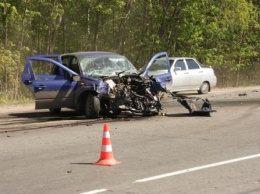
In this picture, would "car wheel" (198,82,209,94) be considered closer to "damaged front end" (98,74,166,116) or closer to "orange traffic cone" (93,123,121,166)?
"damaged front end" (98,74,166,116)

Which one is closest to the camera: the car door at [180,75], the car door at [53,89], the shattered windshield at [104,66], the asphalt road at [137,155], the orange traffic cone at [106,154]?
the asphalt road at [137,155]

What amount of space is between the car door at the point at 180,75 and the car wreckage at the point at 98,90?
8.33 m

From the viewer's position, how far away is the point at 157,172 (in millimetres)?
8039

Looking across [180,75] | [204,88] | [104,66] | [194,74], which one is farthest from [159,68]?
[204,88]

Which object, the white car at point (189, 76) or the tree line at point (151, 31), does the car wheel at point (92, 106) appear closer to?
the white car at point (189, 76)

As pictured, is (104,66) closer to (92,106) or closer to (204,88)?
(92,106)

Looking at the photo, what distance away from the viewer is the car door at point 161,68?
15.8 m

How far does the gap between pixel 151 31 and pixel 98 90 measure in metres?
18.1

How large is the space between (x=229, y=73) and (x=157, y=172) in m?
27.6

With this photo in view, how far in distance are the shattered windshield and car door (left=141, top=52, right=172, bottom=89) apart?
49 cm

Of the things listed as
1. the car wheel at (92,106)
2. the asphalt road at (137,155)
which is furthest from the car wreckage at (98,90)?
the asphalt road at (137,155)

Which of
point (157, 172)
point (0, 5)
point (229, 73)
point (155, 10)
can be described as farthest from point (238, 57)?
point (157, 172)

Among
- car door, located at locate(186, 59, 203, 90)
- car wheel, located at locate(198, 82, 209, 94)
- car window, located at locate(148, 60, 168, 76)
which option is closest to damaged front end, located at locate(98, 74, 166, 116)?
car window, located at locate(148, 60, 168, 76)

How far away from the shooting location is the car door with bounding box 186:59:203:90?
2484 centimetres
